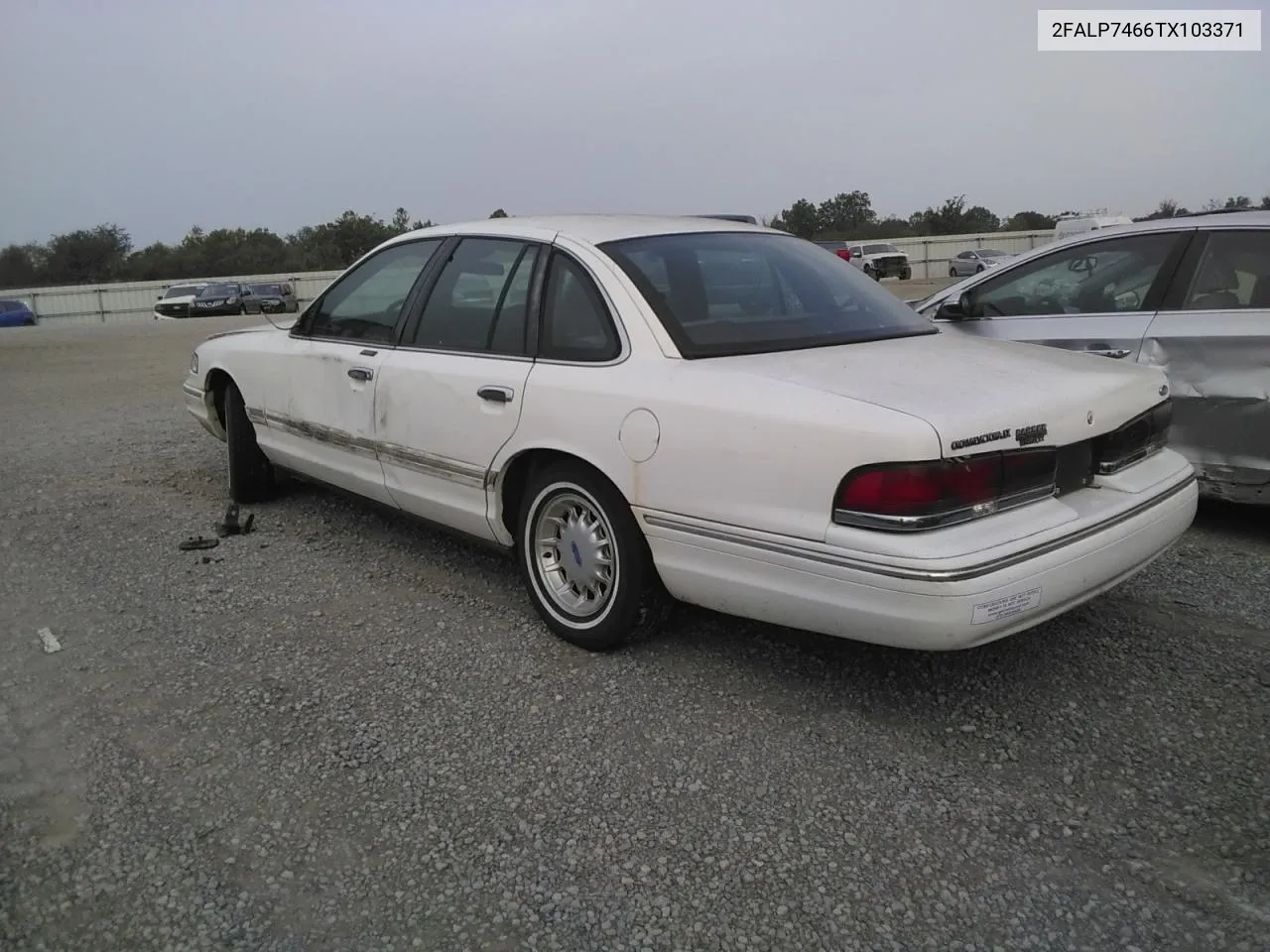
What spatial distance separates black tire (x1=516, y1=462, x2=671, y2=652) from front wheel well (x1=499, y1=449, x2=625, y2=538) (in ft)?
0.08

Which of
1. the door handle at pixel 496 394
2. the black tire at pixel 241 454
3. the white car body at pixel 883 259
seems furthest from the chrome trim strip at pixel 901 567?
the white car body at pixel 883 259

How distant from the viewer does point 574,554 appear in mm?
3684

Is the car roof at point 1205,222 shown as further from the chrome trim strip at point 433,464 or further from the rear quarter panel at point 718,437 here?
the chrome trim strip at point 433,464

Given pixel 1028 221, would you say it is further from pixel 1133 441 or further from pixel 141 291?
pixel 1133 441

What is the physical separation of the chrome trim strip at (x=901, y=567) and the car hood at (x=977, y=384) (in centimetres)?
27

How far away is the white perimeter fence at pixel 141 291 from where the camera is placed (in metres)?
35.3

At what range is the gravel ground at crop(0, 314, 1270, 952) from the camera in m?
2.32

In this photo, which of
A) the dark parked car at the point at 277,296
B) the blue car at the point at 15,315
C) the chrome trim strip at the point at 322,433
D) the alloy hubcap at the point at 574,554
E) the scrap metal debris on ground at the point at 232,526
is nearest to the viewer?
the alloy hubcap at the point at 574,554

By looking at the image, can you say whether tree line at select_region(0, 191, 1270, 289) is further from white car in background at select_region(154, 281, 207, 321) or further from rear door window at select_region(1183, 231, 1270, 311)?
rear door window at select_region(1183, 231, 1270, 311)

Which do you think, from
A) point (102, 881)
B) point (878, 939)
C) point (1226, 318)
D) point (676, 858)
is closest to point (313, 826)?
point (102, 881)

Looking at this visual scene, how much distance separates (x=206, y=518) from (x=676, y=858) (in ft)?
12.7

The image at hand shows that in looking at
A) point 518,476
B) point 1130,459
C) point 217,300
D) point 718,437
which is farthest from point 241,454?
point 217,300

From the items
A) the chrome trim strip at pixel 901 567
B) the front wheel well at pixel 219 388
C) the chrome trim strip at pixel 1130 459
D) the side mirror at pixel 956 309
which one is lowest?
the chrome trim strip at pixel 901 567

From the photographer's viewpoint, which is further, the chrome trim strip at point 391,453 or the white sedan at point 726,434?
the chrome trim strip at point 391,453
